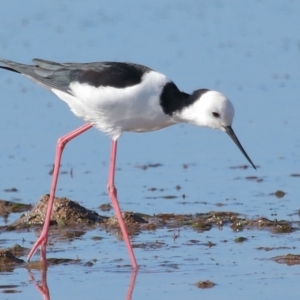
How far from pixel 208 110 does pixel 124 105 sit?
0.67 meters

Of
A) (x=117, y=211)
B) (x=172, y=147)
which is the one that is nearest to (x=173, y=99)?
(x=117, y=211)

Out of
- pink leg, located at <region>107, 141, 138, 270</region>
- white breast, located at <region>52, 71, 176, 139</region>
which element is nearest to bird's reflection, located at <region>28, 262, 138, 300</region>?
pink leg, located at <region>107, 141, 138, 270</region>

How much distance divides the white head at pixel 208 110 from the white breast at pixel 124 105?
18 centimetres

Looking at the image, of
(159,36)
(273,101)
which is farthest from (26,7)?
(273,101)

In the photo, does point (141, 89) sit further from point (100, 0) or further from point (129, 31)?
point (100, 0)

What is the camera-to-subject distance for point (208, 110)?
880 cm

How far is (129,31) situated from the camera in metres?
18.6

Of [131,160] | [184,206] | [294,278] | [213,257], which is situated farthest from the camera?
[131,160]

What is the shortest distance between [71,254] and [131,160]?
338cm

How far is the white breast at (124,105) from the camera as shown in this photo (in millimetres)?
8820

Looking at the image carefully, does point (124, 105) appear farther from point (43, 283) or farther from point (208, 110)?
point (43, 283)

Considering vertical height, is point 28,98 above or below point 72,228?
above

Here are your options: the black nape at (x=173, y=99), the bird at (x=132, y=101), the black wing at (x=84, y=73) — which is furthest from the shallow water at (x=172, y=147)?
the black wing at (x=84, y=73)

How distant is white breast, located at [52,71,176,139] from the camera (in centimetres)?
882
